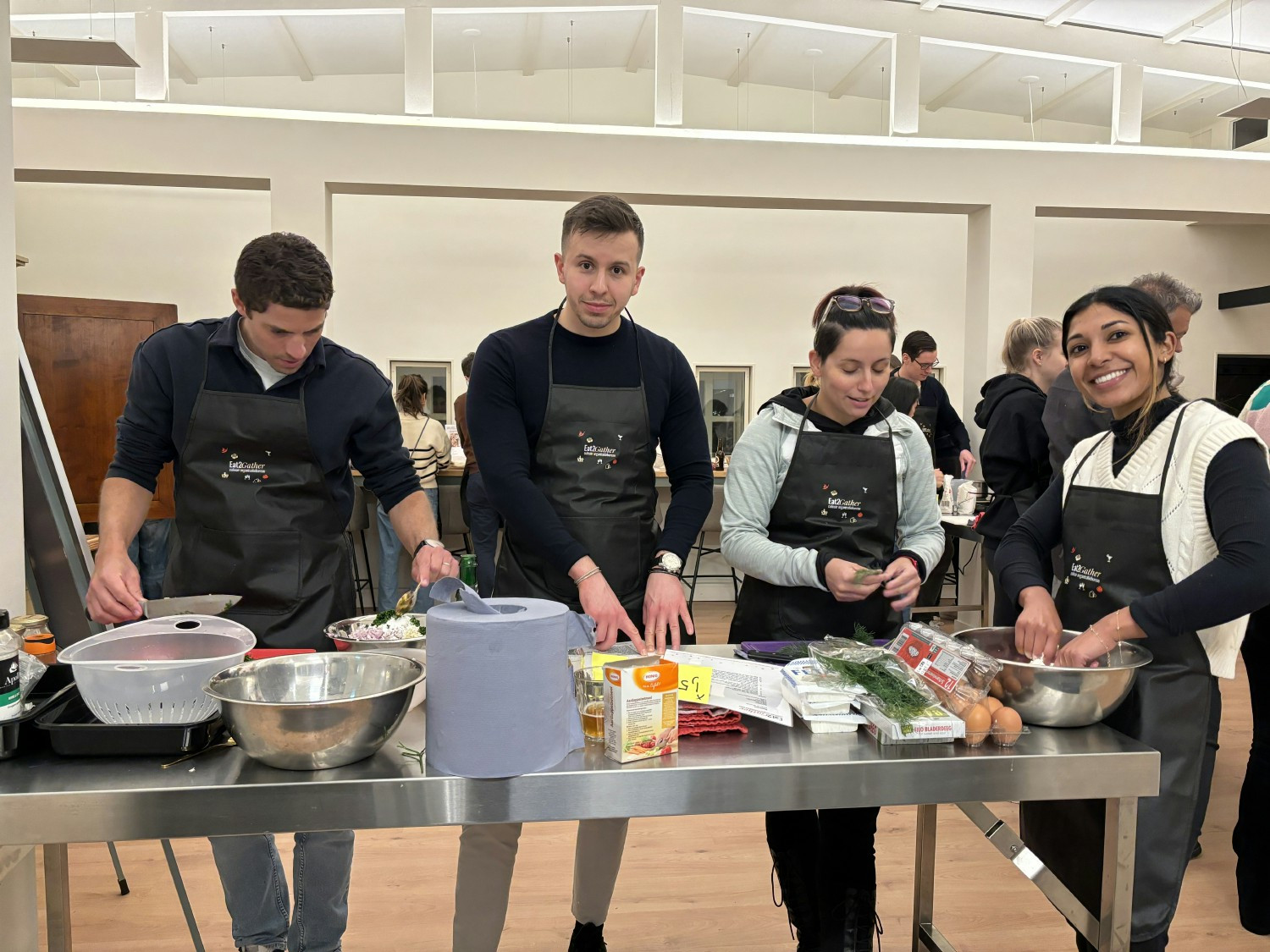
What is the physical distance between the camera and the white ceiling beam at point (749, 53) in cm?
715

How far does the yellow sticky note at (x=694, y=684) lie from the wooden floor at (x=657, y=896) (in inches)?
43.7

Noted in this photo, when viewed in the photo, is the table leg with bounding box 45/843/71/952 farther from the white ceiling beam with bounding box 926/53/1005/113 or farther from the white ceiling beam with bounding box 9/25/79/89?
the white ceiling beam with bounding box 926/53/1005/113

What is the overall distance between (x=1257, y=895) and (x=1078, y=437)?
1321 mm

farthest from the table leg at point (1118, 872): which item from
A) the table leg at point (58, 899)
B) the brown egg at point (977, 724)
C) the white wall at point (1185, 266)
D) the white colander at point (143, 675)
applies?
the white wall at point (1185, 266)

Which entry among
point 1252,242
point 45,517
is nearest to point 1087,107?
point 1252,242

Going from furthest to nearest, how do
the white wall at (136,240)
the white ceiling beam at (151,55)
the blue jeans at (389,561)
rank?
1. the white wall at (136,240)
2. the white ceiling beam at (151,55)
3. the blue jeans at (389,561)

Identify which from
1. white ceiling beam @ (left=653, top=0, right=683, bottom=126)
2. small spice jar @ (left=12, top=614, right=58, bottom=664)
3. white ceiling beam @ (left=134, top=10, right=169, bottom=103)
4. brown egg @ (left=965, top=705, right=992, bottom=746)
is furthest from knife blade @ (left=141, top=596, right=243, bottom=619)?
white ceiling beam @ (left=134, top=10, right=169, bottom=103)

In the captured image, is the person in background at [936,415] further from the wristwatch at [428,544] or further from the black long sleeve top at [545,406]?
the wristwatch at [428,544]

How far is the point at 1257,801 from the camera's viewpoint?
2271mm

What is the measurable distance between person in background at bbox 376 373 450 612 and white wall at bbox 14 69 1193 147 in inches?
125

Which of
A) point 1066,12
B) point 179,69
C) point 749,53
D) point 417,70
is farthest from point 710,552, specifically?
point 179,69

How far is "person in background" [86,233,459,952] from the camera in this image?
1.89 m

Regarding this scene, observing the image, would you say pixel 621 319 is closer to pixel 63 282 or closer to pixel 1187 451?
pixel 1187 451

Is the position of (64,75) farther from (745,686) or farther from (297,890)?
(745,686)
